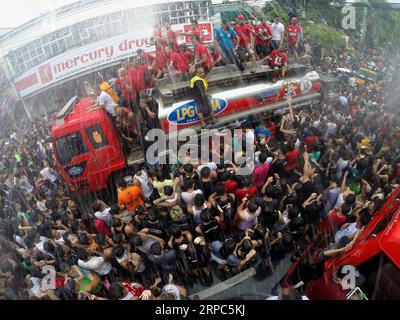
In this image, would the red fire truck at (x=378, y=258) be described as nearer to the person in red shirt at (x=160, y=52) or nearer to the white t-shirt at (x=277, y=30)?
the person in red shirt at (x=160, y=52)

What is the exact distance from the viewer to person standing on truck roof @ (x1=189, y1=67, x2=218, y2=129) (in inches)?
236

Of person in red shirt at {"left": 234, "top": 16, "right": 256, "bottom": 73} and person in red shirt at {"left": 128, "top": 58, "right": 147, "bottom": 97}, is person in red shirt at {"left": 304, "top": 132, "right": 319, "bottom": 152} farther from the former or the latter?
person in red shirt at {"left": 128, "top": 58, "right": 147, "bottom": 97}

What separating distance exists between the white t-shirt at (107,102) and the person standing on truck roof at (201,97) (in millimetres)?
1545

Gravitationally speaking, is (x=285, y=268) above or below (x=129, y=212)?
below

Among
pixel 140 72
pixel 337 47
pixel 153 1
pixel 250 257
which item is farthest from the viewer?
pixel 337 47

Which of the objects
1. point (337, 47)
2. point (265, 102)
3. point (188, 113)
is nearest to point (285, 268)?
point (188, 113)

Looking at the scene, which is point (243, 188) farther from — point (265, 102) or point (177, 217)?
point (265, 102)

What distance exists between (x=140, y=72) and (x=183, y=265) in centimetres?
420

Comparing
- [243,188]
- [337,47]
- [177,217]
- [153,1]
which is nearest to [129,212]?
[177,217]

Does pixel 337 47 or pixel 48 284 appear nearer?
Answer: pixel 48 284
